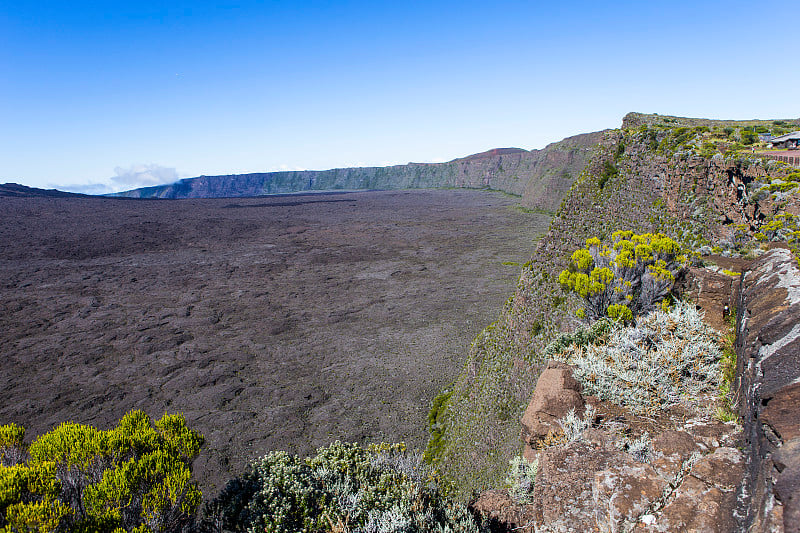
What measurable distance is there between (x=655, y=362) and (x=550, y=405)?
5.19 feet

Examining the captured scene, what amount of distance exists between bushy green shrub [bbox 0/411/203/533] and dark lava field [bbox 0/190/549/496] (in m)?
6.83

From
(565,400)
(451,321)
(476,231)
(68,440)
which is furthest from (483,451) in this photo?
(476,231)

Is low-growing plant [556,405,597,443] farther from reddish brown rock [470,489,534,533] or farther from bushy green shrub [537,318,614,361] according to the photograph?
bushy green shrub [537,318,614,361]

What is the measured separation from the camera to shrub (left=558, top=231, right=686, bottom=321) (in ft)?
25.2

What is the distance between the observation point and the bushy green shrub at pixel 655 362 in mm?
5641

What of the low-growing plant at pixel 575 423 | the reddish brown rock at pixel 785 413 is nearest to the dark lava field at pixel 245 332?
the low-growing plant at pixel 575 423

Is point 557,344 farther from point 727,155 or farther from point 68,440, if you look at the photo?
point 68,440

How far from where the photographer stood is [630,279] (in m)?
8.23

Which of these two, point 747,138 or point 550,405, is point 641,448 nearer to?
point 550,405

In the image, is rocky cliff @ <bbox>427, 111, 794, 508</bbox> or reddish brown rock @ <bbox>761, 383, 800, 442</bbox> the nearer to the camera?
reddish brown rock @ <bbox>761, 383, 800, 442</bbox>

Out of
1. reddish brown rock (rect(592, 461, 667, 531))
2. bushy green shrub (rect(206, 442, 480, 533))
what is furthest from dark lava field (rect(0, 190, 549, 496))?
reddish brown rock (rect(592, 461, 667, 531))

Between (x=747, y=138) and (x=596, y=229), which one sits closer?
(x=596, y=229)

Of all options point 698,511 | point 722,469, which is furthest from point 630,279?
point 698,511

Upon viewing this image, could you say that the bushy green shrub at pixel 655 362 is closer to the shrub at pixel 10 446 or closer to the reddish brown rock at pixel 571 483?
the reddish brown rock at pixel 571 483
